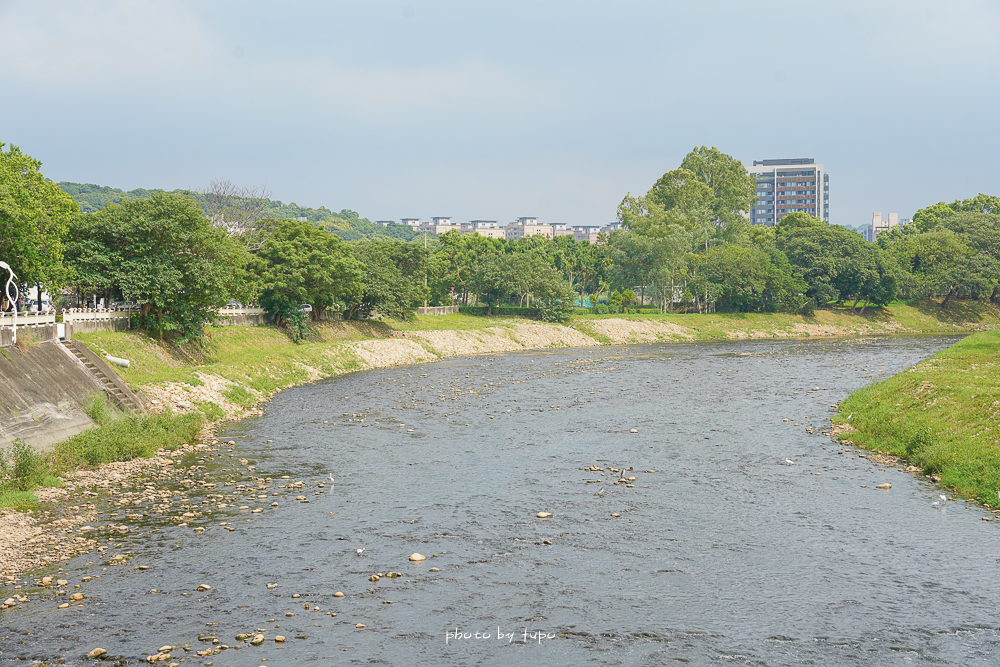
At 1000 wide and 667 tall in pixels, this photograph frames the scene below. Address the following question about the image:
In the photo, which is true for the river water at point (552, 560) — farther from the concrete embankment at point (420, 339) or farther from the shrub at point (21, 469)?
the concrete embankment at point (420, 339)

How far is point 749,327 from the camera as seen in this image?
4668 inches

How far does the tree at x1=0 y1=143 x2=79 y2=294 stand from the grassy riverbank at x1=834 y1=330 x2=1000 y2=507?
44898mm

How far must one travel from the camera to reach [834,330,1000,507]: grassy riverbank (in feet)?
95.0

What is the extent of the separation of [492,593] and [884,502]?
1564 centimetres

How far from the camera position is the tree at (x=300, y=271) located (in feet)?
250

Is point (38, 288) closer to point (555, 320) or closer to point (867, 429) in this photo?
point (867, 429)

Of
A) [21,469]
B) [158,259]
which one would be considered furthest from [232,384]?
[21,469]

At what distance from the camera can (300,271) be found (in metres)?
76.3

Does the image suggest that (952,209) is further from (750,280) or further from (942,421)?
(942,421)

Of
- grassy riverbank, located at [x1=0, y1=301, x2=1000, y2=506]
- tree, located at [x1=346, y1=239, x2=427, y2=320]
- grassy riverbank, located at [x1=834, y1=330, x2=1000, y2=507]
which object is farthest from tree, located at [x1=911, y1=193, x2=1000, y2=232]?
grassy riverbank, located at [x1=834, y1=330, x2=1000, y2=507]

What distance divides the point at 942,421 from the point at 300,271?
58080 millimetres

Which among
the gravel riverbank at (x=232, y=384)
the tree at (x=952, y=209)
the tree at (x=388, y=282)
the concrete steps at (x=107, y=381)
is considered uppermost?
the tree at (x=952, y=209)

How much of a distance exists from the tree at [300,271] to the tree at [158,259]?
52.6 ft

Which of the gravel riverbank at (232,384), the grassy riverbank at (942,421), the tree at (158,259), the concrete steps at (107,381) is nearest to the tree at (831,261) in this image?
the gravel riverbank at (232,384)
